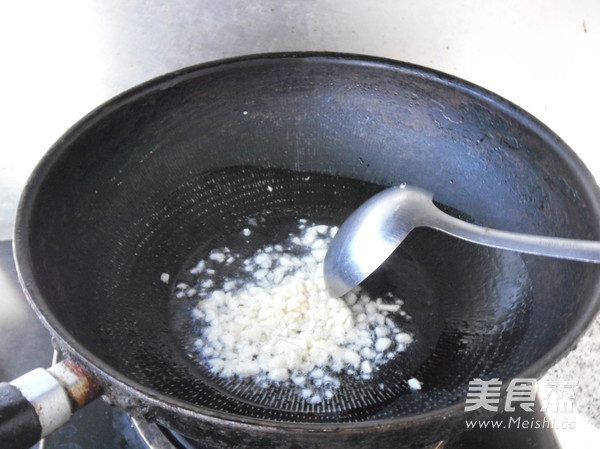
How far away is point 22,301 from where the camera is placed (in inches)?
37.8

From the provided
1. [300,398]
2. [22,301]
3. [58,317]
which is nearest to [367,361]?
[300,398]

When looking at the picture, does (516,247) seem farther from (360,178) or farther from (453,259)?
(360,178)

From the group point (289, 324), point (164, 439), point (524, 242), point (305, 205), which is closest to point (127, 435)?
point (164, 439)

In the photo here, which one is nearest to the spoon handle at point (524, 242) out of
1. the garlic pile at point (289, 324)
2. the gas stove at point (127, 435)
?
the garlic pile at point (289, 324)

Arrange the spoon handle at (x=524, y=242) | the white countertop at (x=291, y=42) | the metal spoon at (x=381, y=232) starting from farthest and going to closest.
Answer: the white countertop at (x=291, y=42) < the metal spoon at (x=381, y=232) < the spoon handle at (x=524, y=242)

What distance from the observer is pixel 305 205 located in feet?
2.87

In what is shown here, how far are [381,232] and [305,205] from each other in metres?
0.16

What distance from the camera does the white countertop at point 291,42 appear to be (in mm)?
844

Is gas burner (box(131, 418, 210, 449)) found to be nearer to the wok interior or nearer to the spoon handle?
the wok interior

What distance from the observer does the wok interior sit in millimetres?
644

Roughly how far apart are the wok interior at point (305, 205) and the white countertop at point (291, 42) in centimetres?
9

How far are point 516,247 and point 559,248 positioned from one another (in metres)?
0.05

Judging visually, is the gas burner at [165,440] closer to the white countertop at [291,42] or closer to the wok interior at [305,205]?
the wok interior at [305,205]

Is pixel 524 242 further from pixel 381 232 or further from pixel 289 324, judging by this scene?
pixel 289 324
